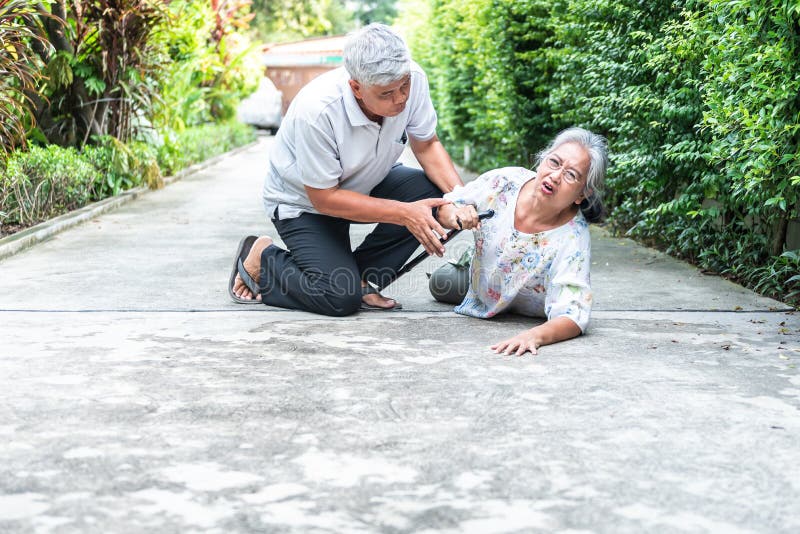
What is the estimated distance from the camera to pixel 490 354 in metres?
4.09

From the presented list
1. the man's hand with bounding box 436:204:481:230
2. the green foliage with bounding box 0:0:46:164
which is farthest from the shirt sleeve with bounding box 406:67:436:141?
the green foliage with bounding box 0:0:46:164

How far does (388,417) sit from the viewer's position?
3.25 m

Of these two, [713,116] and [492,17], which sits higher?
[492,17]

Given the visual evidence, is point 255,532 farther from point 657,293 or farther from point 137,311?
point 657,293

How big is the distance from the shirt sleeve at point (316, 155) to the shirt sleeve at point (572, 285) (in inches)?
44.4

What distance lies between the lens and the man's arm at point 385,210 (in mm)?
4379

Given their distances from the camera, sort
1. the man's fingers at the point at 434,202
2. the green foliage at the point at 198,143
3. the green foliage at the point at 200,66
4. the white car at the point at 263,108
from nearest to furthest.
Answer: the man's fingers at the point at 434,202
the green foliage at the point at 200,66
the green foliage at the point at 198,143
the white car at the point at 263,108

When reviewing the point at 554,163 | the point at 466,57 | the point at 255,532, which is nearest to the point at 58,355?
the point at 255,532

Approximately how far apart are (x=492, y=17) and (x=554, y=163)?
21.5 feet

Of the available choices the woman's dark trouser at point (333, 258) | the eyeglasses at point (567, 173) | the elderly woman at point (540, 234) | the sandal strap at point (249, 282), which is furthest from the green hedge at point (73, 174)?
the eyeglasses at point (567, 173)

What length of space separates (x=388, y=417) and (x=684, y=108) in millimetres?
3368

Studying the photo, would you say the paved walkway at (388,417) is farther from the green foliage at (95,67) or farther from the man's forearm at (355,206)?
the green foliage at (95,67)

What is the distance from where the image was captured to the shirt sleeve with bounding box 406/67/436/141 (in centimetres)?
488

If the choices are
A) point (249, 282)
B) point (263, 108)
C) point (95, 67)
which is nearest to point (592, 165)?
point (249, 282)
